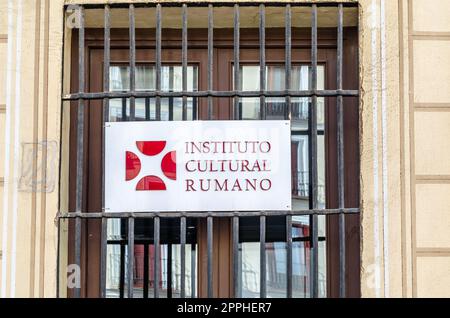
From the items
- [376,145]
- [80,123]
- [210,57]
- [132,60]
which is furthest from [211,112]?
[376,145]

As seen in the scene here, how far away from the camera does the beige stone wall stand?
14.6ft

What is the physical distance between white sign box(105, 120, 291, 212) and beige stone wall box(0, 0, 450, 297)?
15.7 inches

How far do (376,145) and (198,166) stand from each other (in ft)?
3.45

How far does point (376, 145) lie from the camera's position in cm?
451

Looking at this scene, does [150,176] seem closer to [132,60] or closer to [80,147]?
[80,147]

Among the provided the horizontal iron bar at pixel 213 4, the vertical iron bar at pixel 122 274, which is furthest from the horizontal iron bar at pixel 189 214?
the horizontal iron bar at pixel 213 4

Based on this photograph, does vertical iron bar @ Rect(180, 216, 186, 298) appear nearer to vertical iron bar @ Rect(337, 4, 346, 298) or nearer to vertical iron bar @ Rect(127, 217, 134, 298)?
vertical iron bar @ Rect(127, 217, 134, 298)

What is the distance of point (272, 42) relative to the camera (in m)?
4.84

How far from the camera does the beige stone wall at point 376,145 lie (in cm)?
445
